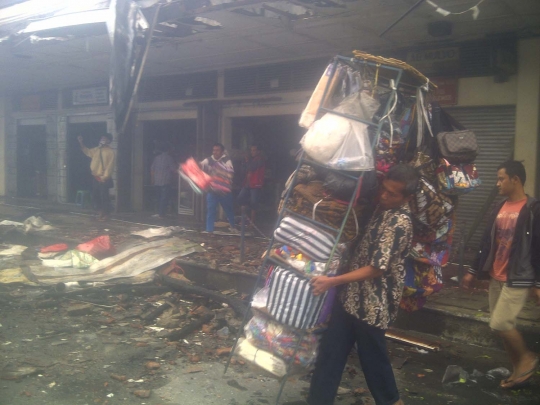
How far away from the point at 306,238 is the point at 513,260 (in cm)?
183

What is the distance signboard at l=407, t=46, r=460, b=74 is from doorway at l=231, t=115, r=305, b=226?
3732mm

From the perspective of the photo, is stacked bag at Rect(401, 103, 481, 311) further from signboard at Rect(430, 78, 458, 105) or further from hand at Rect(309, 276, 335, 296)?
signboard at Rect(430, 78, 458, 105)

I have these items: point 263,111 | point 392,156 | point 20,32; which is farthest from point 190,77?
point 392,156

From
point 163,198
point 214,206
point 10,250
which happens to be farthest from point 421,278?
point 163,198

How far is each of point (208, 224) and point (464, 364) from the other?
6.02 metres

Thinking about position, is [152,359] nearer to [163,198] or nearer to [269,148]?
[163,198]

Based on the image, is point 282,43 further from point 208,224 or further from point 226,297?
point 226,297

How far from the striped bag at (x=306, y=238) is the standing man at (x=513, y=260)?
5.48 ft

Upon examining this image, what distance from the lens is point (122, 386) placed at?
4172 millimetres

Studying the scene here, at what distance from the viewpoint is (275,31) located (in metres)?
8.38

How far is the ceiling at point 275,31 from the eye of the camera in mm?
6784

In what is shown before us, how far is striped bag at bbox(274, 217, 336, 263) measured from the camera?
3488mm

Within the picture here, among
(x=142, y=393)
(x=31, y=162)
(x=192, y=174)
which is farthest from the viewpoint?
(x=31, y=162)

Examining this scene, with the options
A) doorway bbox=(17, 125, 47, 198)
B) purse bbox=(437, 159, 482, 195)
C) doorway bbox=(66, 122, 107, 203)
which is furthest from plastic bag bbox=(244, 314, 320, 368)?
doorway bbox=(17, 125, 47, 198)
